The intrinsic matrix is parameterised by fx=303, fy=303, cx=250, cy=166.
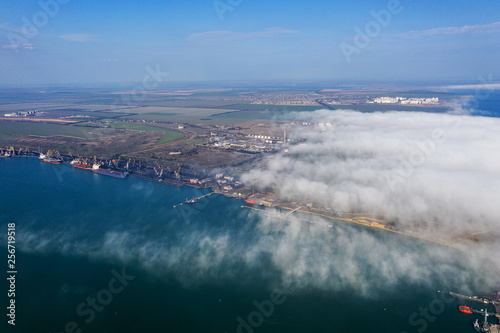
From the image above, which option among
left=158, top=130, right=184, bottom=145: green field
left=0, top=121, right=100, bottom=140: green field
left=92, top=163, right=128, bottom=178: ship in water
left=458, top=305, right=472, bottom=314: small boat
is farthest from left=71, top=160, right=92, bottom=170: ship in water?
left=458, top=305, right=472, bottom=314: small boat

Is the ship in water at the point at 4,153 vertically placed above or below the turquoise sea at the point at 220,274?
above

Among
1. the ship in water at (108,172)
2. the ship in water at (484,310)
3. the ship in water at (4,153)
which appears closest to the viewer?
the ship in water at (484,310)

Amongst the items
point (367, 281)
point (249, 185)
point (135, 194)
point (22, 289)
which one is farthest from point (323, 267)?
point (135, 194)

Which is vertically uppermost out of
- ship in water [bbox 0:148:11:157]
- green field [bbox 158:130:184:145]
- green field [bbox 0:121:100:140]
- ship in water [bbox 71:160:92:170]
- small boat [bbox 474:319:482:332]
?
green field [bbox 0:121:100:140]

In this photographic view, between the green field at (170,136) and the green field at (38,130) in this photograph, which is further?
the green field at (38,130)

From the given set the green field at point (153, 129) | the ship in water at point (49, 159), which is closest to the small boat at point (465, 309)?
the green field at point (153, 129)

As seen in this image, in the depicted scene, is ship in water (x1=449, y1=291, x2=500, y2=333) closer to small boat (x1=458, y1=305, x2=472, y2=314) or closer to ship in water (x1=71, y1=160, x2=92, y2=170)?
small boat (x1=458, y1=305, x2=472, y2=314)

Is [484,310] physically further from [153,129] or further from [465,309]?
[153,129]

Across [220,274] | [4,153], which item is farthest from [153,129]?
[220,274]

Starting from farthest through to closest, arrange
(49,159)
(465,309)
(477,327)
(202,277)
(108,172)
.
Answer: (49,159) → (108,172) → (202,277) → (465,309) → (477,327)

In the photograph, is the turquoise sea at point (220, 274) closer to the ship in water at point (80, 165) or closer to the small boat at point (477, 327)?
the small boat at point (477, 327)

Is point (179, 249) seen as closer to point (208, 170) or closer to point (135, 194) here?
point (135, 194)
